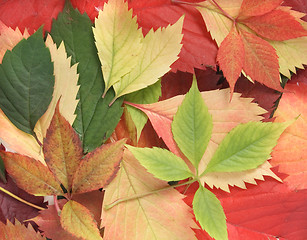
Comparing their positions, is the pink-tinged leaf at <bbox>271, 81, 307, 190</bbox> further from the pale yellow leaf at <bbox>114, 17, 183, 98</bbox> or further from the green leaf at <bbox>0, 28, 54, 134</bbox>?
the green leaf at <bbox>0, 28, 54, 134</bbox>

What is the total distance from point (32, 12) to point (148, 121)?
16 cm

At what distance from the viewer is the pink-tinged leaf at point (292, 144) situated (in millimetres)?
425

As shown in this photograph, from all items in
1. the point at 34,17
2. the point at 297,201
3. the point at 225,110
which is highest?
the point at 34,17

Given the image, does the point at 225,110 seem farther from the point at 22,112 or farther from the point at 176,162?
the point at 22,112

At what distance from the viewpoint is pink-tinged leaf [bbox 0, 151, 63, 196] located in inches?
14.3

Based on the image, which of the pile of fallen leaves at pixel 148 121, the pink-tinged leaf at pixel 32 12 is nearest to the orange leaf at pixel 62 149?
the pile of fallen leaves at pixel 148 121

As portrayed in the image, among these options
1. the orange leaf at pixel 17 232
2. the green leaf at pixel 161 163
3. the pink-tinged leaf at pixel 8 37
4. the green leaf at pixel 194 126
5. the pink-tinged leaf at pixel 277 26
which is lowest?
the orange leaf at pixel 17 232

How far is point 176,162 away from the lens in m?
0.37

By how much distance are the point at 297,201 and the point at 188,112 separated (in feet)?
0.51

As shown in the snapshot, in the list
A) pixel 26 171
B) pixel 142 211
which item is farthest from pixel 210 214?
pixel 26 171

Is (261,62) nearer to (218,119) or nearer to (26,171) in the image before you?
(218,119)

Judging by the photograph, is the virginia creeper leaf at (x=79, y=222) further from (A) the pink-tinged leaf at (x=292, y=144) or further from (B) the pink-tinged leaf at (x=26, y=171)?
(A) the pink-tinged leaf at (x=292, y=144)

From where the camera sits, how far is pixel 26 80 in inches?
14.6

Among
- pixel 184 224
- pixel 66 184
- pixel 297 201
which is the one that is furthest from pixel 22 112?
pixel 297 201
